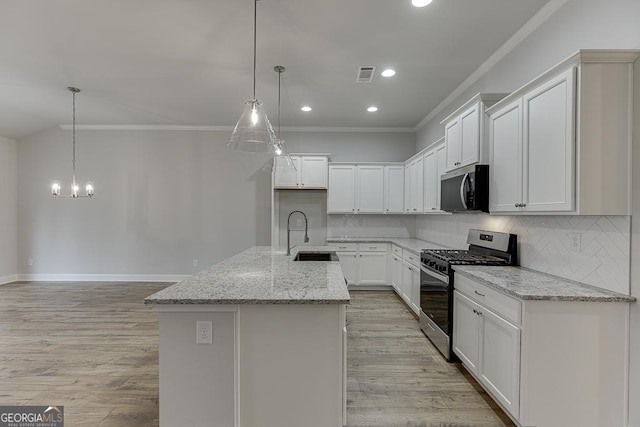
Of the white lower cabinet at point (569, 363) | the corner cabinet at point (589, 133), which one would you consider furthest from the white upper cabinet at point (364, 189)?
the white lower cabinet at point (569, 363)

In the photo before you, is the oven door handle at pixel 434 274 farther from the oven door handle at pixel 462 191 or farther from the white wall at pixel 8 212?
the white wall at pixel 8 212

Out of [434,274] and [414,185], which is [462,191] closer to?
[434,274]

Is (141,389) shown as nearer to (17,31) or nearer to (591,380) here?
(591,380)

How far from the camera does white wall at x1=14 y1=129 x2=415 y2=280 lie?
6.11m

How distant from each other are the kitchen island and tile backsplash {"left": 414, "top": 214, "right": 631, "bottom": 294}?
1668 mm

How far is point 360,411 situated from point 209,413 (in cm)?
106

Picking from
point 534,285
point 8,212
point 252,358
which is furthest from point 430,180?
point 8,212

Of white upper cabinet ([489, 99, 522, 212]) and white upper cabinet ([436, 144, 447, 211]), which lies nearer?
white upper cabinet ([489, 99, 522, 212])

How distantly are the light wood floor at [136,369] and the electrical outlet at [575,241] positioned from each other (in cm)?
129

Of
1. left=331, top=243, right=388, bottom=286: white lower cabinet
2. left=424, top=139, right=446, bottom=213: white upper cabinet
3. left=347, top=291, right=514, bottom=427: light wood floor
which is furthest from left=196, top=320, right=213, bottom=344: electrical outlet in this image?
left=331, top=243, right=388, bottom=286: white lower cabinet

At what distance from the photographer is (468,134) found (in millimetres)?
3096

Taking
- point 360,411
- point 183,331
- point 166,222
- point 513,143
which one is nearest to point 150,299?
point 183,331

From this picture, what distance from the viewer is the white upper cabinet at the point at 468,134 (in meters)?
2.88

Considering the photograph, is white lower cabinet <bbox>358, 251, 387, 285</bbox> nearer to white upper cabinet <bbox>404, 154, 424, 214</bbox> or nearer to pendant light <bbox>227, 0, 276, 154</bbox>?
white upper cabinet <bbox>404, 154, 424, 214</bbox>
